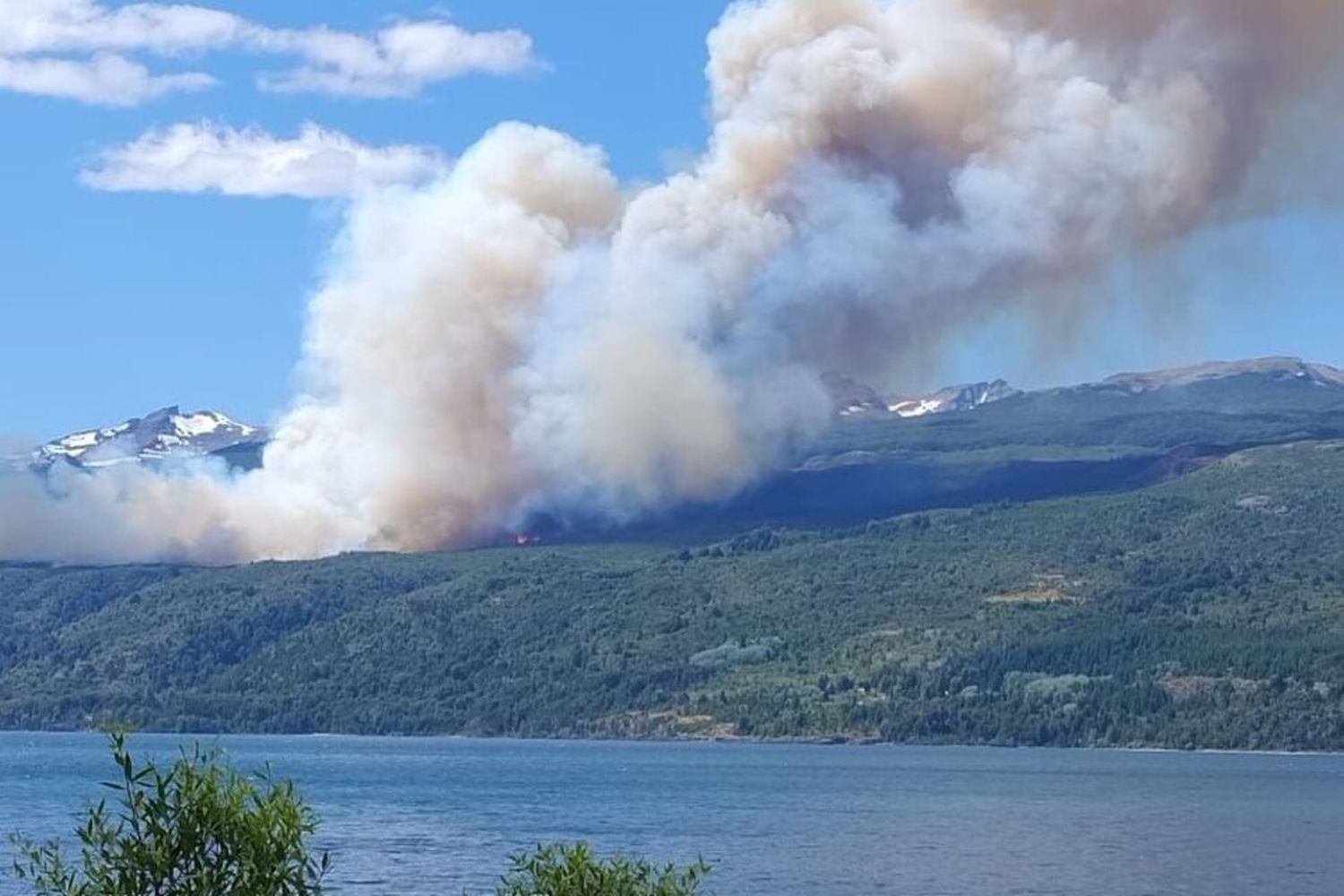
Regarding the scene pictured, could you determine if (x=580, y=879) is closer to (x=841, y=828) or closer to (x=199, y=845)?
(x=199, y=845)

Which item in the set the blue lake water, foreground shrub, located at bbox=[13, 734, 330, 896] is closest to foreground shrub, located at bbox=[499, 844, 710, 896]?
foreground shrub, located at bbox=[13, 734, 330, 896]

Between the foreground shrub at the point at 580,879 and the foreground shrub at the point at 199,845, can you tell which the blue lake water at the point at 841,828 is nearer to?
the foreground shrub at the point at 580,879

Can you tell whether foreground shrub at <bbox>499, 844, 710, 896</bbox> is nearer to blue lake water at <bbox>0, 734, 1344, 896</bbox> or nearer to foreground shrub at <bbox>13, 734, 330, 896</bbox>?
foreground shrub at <bbox>13, 734, 330, 896</bbox>

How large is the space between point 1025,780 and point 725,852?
7889 cm

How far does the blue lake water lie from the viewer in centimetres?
10988

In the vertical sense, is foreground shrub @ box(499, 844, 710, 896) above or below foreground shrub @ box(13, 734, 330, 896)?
below

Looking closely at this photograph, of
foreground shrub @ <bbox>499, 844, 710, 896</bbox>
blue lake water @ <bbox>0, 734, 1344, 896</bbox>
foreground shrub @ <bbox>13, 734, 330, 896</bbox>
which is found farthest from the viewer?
blue lake water @ <bbox>0, 734, 1344, 896</bbox>

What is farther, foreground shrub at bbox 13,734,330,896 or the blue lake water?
the blue lake water

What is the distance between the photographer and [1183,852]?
126500mm

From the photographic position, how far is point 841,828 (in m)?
142

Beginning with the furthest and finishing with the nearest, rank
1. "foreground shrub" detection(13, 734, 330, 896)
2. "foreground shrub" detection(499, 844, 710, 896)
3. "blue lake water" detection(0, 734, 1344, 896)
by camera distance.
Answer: "blue lake water" detection(0, 734, 1344, 896) < "foreground shrub" detection(499, 844, 710, 896) < "foreground shrub" detection(13, 734, 330, 896)

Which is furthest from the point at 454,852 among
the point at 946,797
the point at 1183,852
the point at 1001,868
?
the point at 946,797

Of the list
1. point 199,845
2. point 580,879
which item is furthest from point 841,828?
point 199,845

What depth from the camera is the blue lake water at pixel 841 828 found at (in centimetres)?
10988
